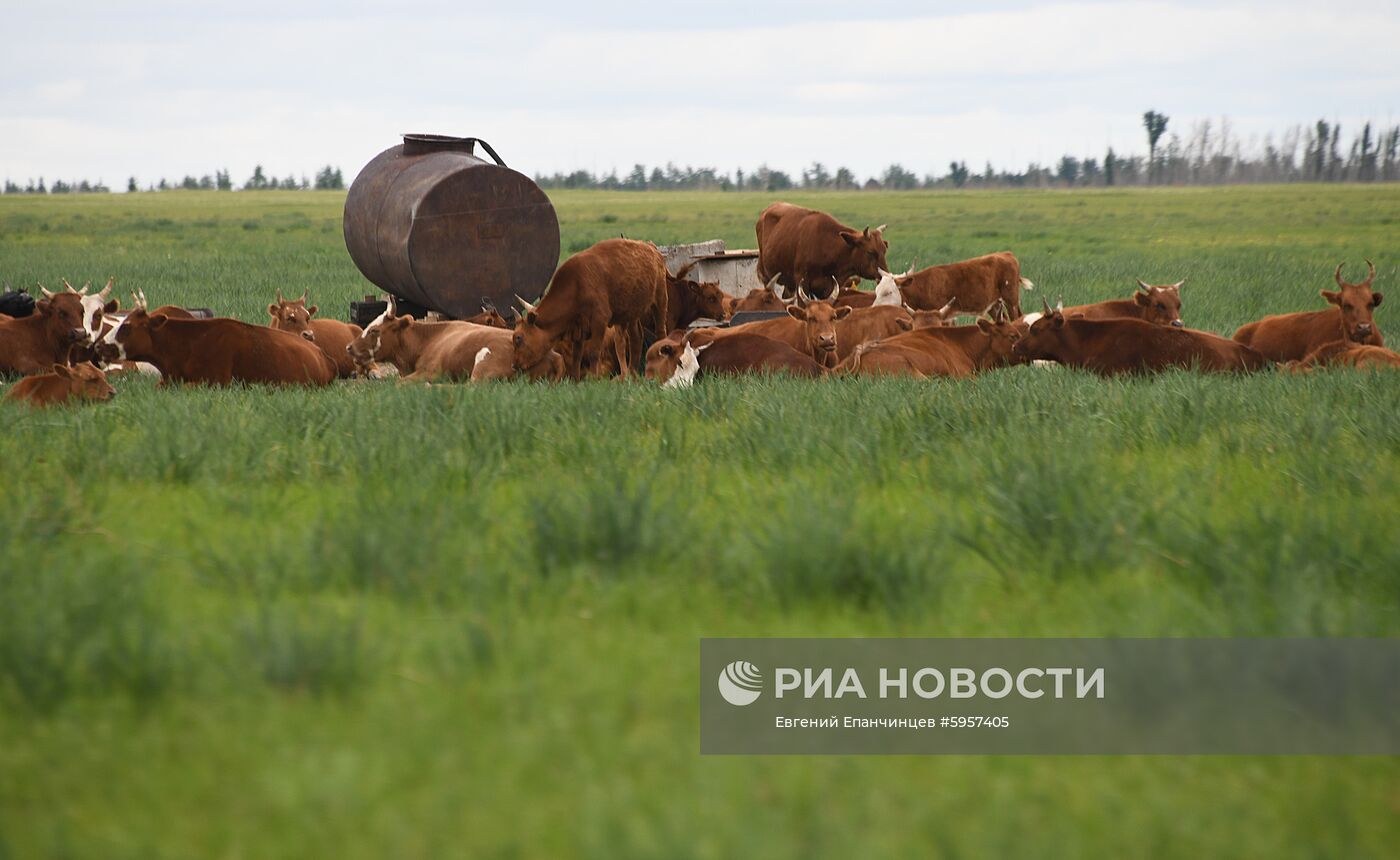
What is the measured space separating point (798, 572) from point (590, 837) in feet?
5.53

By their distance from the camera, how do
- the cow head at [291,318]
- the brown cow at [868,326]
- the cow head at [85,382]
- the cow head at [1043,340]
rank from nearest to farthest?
the cow head at [85,382] → the cow head at [1043,340] → the brown cow at [868,326] → the cow head at [291,318]

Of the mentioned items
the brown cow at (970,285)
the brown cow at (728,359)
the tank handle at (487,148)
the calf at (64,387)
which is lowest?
the brown cow at (970,285)

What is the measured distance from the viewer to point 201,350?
10742mm

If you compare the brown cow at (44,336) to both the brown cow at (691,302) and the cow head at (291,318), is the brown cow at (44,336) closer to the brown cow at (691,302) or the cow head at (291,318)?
the cow head at (291,318)

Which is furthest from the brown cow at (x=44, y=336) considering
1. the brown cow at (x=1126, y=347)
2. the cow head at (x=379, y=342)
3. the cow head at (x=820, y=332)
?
the brown cow at (x=1126, y=347)

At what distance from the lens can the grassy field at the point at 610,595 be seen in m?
2.58

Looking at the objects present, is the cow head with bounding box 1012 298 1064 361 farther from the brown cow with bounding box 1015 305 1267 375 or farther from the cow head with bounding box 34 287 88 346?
the cow head with bounding box 34 287 88 346

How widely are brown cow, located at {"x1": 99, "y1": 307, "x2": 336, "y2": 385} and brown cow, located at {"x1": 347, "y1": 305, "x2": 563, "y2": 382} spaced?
1.31 metres

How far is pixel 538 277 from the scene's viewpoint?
50.2 ft

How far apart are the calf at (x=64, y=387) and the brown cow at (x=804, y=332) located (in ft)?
15.8

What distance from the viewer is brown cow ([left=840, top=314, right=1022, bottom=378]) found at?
10641 mm

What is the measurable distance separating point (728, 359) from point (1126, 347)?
12.0 ft
